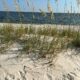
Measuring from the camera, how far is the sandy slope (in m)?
3.49

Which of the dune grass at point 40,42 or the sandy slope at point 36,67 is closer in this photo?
the sandy slope at point 36,67

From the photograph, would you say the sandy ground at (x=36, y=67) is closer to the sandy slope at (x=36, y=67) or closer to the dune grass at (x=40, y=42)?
the sandy slope at (x=36, y=67)

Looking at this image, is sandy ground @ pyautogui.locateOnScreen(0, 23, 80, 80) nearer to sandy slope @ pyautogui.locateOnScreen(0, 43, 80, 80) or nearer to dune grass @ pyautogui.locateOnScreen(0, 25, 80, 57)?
sandy slope @ pyautogui.locateOnScreen(0, 43, 80, 80)

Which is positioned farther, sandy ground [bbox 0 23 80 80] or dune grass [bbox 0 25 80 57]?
dune grass [bbox 0 25 80 57]

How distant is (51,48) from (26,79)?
2.90 ft

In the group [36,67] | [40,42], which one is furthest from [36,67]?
[40,42]

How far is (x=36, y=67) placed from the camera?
146 inches

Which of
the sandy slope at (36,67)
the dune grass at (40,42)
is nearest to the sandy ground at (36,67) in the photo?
the sandy slope at (36,67)

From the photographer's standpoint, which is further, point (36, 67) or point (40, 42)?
point (40, 42)

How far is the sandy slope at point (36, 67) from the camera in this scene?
3.49 meters

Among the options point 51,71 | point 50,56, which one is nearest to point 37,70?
point 51,71

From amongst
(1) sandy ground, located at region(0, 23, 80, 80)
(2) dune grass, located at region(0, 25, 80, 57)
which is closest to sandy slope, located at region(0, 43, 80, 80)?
(1) sandy ground, located at region(0, 23, 80, 80)

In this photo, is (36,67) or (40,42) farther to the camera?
(40,42)

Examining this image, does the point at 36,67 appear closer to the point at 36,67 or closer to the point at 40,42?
the point at 36,67
